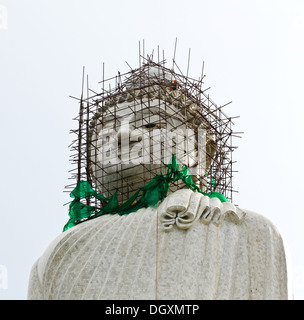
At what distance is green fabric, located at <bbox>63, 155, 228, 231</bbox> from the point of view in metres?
13.8

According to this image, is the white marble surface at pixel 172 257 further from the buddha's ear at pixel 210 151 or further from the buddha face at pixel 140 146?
the buddha's ear at pixel 210 151

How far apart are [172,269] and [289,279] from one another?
1479 millimetres

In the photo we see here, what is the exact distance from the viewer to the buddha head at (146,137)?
14555 millimetres

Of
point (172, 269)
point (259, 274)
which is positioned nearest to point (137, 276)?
point (172, 269)

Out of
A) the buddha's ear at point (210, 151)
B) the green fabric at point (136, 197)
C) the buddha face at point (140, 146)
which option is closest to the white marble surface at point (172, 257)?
the green fabric at point (136, 197)

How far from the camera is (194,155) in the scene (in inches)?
585

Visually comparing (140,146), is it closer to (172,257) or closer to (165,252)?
(165,252)

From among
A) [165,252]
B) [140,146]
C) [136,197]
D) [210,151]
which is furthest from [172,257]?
[210,151]

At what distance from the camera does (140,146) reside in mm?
14609

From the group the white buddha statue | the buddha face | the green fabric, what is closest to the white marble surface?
the white buddha statue

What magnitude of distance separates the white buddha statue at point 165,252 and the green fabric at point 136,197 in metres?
0.13

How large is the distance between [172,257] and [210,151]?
3016 millimetres
